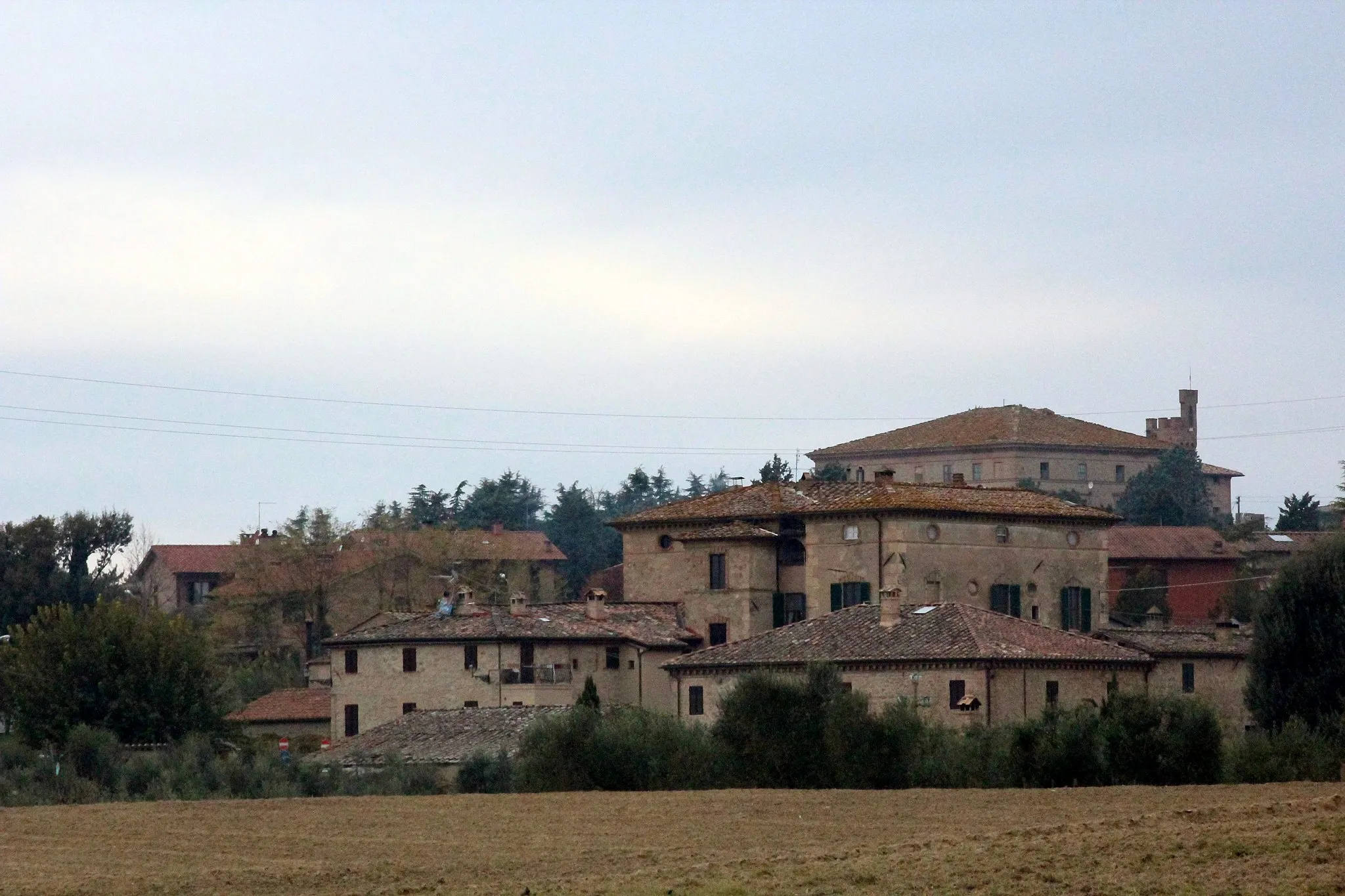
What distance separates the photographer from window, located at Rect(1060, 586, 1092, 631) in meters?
78.9

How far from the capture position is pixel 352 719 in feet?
255

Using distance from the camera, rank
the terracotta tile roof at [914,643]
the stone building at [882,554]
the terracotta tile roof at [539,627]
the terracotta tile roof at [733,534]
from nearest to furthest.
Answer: the terracotta tile roof at [914,643] → the stone building at [882,554] → the terracotta tile roof at [539,627] → the terracotta tile roof at [733,534]

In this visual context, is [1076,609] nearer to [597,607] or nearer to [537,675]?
[597,607]

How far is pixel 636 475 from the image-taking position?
7136 inches

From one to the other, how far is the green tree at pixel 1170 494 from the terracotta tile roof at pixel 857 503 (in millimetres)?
54725

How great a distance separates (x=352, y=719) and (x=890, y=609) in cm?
2043

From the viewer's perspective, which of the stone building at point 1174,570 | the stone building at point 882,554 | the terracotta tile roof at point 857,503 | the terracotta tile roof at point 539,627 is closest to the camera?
the stone building at point 882,554

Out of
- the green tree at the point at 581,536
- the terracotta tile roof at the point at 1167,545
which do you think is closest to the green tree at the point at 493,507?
the green tree at the point at 581,536

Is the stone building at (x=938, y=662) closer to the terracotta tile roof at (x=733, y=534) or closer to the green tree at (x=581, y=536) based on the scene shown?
the terracotta tile roof at (x=733, y=534)

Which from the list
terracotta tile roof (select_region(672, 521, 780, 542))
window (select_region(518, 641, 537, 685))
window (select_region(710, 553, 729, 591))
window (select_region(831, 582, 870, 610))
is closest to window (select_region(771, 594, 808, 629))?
window (select_region(710, 553, 729, 591))

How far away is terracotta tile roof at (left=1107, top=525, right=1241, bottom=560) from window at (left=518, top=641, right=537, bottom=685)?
4136 cm

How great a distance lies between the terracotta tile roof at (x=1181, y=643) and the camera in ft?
231

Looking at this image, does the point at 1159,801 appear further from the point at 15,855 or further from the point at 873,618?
the point at 873,618

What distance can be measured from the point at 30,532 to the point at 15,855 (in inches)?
2629
